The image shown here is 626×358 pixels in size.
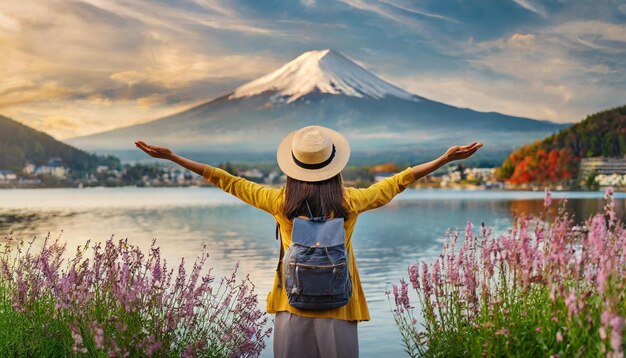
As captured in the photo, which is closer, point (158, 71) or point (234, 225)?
point (234, 225)

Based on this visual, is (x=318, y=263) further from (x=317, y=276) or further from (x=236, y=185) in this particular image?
(x=236, y=185)

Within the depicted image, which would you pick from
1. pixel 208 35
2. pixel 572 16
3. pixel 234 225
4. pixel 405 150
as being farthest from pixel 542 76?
pixel 234 225

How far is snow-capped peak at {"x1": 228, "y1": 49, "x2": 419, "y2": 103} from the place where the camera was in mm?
154625

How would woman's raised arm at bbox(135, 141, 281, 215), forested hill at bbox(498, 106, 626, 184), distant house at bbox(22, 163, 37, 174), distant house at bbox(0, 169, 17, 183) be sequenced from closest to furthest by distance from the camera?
woman's raised arm at bbox(135, 141, 281, 215), forested hill at bbox(498, 106, 626, 184), distant house at bbox(22, 163, 37, 174), distant house at bbox(0, 169, 17, 183)

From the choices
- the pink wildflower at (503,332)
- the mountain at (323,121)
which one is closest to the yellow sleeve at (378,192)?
the pink wildflower at (503,332)

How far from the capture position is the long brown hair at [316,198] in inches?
147

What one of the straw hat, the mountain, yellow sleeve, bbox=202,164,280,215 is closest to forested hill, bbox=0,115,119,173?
the mountain

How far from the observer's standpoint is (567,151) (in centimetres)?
8038

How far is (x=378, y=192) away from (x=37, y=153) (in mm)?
94613

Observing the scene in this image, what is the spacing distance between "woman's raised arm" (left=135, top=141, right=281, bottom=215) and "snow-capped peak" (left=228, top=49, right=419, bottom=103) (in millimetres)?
142869

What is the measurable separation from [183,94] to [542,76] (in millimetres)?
58917

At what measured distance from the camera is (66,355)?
483 centimetres

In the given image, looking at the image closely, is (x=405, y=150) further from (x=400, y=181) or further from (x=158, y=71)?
(x=400, y=181)

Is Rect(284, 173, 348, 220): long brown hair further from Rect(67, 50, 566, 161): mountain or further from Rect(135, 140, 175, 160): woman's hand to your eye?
Rect(67, 50, 566, 161): mountain
